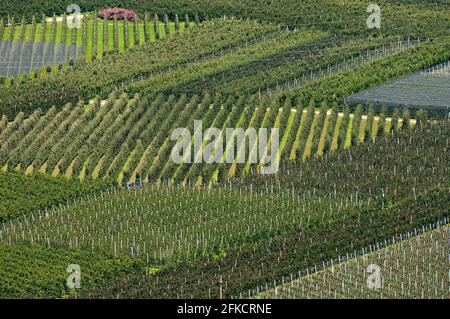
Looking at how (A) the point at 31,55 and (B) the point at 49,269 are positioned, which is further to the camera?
(A) the point at 31,55

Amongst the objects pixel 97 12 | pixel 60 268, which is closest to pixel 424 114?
pixel 60 268

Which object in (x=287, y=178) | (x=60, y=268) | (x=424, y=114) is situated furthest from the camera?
(x=424, y=114)

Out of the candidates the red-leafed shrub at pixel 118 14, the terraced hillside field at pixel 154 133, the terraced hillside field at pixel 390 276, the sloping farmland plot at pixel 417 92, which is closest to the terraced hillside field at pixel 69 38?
the red-leafed shrub at pixel 118 14

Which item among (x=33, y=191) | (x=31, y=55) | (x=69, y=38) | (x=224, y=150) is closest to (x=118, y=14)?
(x=69, y=38)

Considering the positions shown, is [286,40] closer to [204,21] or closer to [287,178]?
[204,21]

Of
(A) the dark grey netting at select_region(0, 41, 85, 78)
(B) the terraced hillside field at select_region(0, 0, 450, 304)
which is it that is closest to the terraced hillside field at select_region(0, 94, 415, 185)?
(B) the terraced hillside field at select_region(0, 0, 450, 304)

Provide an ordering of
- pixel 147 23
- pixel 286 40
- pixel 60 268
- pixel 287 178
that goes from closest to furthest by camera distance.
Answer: pixel 60 268, pixel 287 178, pixel 286 40, pixel 147 23

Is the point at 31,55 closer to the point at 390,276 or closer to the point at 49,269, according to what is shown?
the point at 49,269
